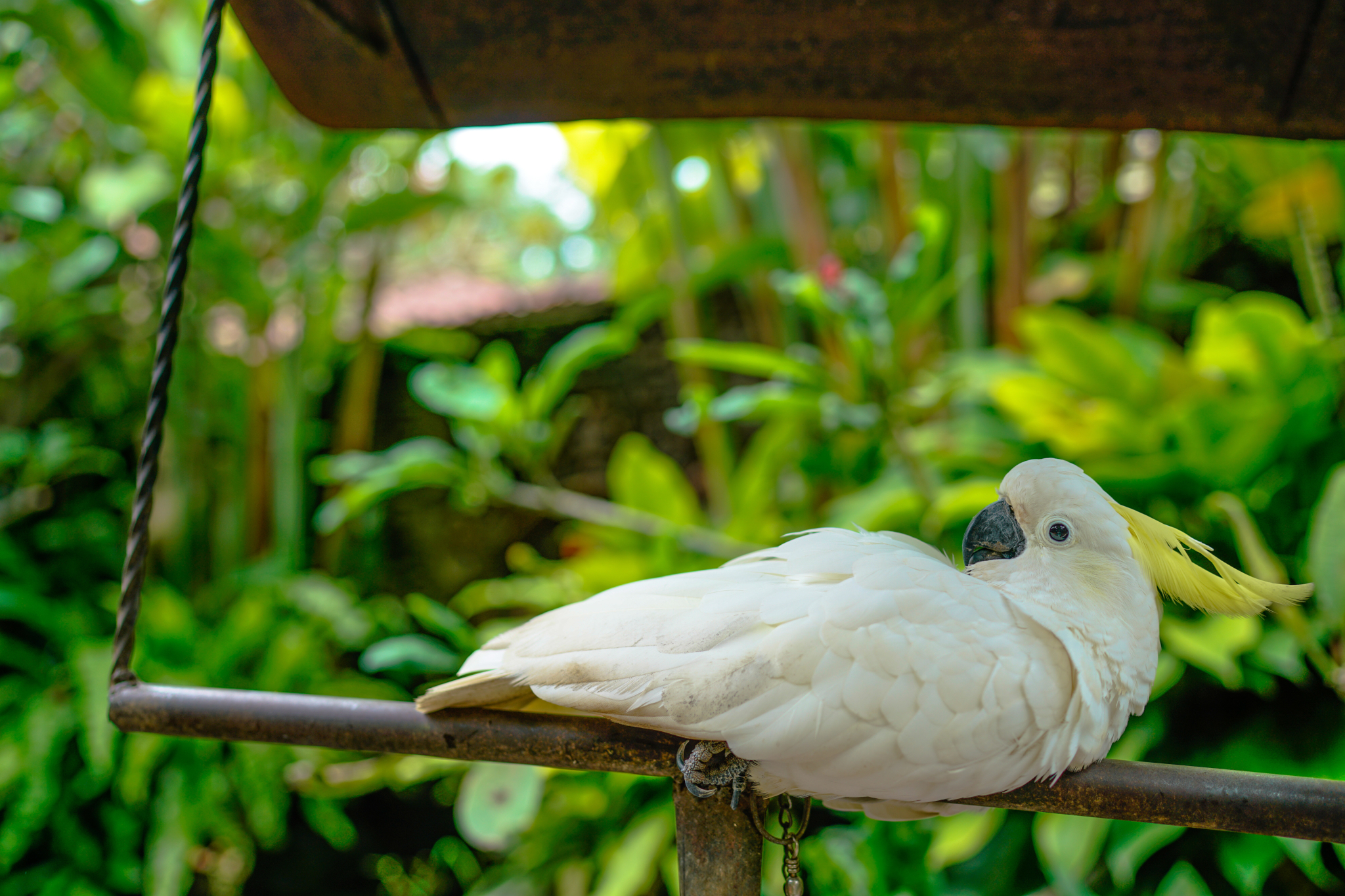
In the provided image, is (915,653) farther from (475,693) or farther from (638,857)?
(638,857)

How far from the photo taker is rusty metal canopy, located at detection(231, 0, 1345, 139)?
1.35ft

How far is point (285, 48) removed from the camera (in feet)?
1.51

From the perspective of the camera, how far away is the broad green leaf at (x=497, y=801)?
79 centimetres

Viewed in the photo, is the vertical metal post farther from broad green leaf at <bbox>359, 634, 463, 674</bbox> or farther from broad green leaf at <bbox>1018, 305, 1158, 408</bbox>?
broad green leaf at <bbox>1018, 305, 1158, 408</bbox>

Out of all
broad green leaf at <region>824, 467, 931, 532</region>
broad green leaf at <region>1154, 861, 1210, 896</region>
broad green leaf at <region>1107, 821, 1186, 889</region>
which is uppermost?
broad green leaf at <region>824, 467, 931, 532</region>

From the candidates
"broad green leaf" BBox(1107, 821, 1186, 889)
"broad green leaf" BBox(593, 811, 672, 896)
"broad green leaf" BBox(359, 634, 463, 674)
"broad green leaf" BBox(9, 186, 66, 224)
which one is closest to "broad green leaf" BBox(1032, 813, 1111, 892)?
"broad green leaf" BBox(1107, 821, 1186, 889)

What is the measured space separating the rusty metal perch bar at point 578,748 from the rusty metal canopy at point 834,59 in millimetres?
371

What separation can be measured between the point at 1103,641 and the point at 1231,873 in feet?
1.89

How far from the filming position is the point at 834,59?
449 millimetres

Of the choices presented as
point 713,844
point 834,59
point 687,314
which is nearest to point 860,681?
point 713,844

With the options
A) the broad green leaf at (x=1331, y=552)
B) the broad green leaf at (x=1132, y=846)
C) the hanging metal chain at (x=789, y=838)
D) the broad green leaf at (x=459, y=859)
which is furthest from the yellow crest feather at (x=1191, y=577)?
the broad green leaf at (x=459, y=859)

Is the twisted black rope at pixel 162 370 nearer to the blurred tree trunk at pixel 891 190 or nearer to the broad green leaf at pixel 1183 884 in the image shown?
the broad green leaf at pixel 1183 884

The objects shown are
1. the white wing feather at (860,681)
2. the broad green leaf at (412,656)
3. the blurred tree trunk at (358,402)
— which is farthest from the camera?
the blurred tree trunk at (358,402)

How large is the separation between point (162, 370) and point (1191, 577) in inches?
20.7
